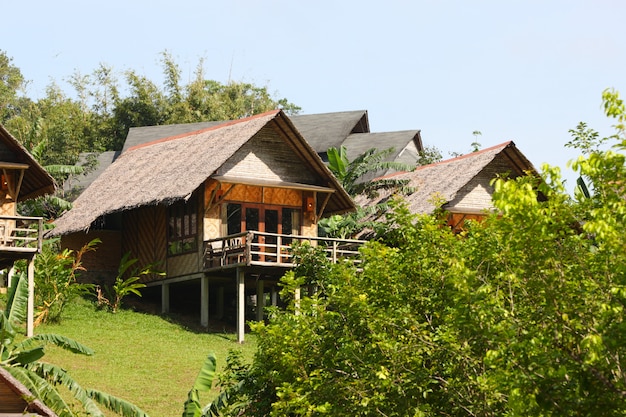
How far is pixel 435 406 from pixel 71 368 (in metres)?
11.1

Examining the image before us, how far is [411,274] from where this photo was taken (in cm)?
1609

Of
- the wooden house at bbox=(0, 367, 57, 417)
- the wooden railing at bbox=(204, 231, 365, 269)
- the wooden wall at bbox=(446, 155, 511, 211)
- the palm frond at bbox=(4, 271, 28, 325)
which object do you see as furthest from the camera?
the wooden wall at bbox=(446, 155, 511, 211)

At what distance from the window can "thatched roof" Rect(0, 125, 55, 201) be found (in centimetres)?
361

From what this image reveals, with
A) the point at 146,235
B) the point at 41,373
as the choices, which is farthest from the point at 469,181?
the point at 41,373

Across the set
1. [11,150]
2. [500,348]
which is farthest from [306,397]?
[11,150]

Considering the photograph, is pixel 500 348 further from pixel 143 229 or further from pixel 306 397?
pixel 143 229

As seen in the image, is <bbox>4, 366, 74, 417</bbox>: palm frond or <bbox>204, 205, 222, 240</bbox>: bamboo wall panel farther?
<bbox>204, 205, 222, 240</bbox>: bamboo wall panel

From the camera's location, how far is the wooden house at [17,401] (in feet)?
53.7

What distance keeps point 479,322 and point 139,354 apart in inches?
572

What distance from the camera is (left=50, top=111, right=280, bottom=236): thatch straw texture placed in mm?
29844

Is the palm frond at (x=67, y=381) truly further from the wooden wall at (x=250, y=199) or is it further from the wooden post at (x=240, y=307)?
the wooden wall at (x=250, y=199)

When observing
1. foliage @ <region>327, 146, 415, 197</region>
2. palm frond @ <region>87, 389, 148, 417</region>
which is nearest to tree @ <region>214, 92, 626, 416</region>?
palm frond @ <region>87, 389, 148, 417</region>

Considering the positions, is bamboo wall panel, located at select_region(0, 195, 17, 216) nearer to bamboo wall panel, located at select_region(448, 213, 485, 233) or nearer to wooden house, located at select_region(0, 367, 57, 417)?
bamboo wall panel, located at select_region(448, 213, 485, 233)

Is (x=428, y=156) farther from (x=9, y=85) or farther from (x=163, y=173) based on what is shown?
(x=9, y=85)
